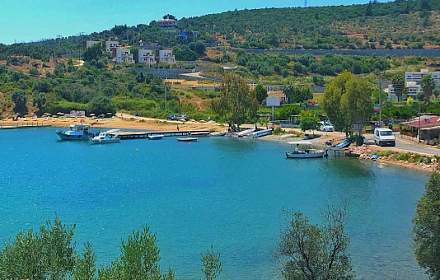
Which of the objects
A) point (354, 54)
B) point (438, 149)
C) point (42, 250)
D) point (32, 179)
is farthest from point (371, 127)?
point (354, 54)

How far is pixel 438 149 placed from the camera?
50719mm

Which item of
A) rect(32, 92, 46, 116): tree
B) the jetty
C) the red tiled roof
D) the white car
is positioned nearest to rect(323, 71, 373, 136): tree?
the red tiled roof

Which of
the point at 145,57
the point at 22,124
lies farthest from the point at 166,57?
the point at 22,124

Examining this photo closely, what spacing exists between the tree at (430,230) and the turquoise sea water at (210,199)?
4069 millimetres

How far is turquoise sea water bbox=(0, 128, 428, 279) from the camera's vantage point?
27.9 m

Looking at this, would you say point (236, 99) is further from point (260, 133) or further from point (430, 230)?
point (430, 230)

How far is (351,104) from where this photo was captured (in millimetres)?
57156

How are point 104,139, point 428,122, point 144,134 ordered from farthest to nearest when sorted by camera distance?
point 144,134 → point 104,139 → point 428,122

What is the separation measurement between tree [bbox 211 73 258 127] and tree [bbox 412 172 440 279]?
55140 mm

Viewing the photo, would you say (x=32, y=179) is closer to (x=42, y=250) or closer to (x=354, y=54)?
(x=42, y=250)

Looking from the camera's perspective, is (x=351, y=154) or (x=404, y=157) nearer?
(x=404, y=157)

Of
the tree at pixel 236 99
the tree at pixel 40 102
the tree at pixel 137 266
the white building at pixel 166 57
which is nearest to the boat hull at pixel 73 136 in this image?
the tree at pixel 236 99

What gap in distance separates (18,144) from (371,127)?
40.0 m

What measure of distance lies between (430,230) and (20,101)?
272 feet
